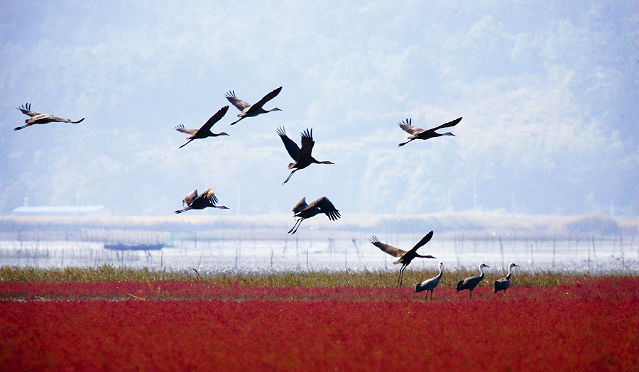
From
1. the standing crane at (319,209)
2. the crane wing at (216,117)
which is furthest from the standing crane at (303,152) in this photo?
the crane wing at (216,117)

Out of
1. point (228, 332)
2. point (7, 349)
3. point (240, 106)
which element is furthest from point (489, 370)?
point (240, 106)

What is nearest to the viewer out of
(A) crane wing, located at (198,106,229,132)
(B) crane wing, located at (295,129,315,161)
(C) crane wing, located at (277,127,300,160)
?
(A) crane wing, located at (198,106,229,132)

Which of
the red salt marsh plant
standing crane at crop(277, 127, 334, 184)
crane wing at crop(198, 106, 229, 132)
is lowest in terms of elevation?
the red salt marsh plant

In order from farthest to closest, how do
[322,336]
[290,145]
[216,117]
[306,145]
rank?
[290,145]
[306,145]
[216,117]
[322,336]

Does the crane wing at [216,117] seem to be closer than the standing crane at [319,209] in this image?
Yes

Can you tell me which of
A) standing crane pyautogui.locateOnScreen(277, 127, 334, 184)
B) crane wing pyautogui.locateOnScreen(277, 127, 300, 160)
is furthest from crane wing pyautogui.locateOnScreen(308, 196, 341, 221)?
crane wing pyautogui.locateOnScreen(277, 127, 300, 160)

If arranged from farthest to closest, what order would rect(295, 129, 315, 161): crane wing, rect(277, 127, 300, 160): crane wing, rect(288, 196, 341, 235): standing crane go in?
rect(277, 127, 300, 160): crane wing, rect(288, 196, 341, 235): standing crane, rect(295, 129, 315, 161): crane wing

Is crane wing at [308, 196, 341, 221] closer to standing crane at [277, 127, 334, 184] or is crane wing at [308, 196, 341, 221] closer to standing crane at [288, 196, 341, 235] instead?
standing crane at [288, 196, 341, 235]

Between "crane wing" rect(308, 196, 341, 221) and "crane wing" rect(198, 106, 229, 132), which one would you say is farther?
"crane wing" rect(308, 196, 341, 221)

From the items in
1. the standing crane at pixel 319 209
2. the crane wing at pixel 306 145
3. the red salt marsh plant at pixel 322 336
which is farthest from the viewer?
the standing crane at pixel 319 209

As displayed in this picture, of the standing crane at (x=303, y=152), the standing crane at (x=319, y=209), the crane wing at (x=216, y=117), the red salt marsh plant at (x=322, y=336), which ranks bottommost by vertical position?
the red salt marsh plant at (x=322, y=336)

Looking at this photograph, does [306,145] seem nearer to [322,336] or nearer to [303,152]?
[303,152]

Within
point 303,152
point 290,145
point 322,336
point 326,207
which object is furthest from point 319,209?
point 322,336

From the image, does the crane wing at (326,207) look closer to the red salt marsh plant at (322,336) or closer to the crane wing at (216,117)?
the red salt marsh plant at (322,336)
